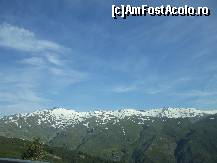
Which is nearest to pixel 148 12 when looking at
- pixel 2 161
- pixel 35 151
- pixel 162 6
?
pixel 162 6

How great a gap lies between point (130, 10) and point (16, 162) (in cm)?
1286

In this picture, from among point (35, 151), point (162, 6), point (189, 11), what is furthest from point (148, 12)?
point (35, 151)

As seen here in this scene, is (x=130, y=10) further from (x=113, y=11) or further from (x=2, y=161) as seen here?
(x=2, y=161)

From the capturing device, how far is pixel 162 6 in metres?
21.3

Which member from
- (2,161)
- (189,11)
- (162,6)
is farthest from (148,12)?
(2,161)

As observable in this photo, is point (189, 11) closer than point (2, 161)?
No

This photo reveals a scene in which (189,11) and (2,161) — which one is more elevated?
(189,11)

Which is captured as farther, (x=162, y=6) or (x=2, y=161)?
(x=162, y=6)

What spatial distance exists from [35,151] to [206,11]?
11077cm

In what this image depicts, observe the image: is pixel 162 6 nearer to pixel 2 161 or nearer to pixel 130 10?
pixel 130 10

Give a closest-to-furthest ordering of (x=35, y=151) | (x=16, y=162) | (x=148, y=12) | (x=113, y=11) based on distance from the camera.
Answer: (x=16, y=162)
(x=148, y=12)
(x=113, y=11)
(x=35, y=151)

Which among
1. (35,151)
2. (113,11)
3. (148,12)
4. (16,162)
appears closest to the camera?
(16,162)

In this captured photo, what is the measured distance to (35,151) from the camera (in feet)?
409

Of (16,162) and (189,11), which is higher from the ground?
(189,11)
